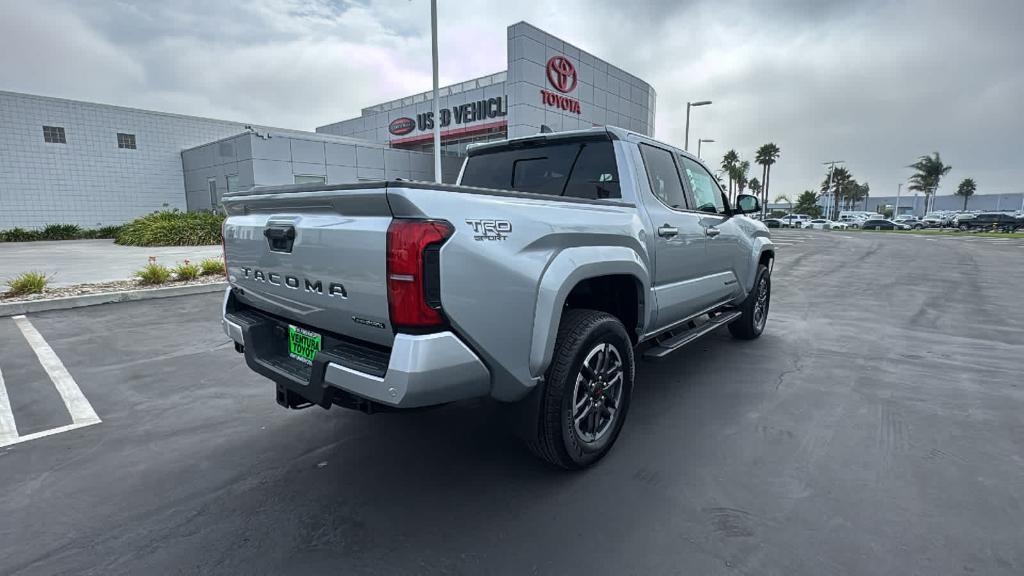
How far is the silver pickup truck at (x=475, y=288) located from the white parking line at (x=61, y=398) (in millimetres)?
1543

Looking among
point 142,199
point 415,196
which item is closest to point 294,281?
point 415,196

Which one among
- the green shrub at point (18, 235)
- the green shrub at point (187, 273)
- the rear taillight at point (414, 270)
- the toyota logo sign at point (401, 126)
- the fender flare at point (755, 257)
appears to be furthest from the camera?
the toyota logo sign at point (401, 126)

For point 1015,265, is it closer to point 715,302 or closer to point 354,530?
point 715,302

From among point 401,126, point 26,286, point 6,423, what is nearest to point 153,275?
point 26,286

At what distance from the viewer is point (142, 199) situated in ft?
82.9

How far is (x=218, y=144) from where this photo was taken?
72.5ft

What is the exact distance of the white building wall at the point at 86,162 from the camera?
22.2 meters

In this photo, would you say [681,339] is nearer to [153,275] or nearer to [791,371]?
[791,371]

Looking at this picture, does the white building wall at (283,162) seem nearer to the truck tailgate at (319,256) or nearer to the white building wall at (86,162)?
the white building wall at (86,162)

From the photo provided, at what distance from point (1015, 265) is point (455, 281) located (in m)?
18.0

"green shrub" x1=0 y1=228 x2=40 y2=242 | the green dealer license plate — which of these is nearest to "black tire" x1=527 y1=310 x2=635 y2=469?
the green dealer license plate

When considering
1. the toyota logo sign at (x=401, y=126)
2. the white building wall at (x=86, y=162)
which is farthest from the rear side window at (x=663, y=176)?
the white building wall at (x=86, y=162)

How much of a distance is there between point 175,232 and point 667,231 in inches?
710

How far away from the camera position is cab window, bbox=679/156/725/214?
4512 mm
